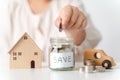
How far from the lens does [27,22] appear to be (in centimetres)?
97

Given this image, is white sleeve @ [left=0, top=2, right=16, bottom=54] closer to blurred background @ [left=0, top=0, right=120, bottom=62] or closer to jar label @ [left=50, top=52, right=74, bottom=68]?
blurred background @ [left=0, top=0, right=120, bottom=62]

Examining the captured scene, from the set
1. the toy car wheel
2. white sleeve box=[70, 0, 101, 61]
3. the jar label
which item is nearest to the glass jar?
the jar label

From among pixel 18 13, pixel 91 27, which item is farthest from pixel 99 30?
pixel 18 13

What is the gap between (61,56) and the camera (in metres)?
0.72

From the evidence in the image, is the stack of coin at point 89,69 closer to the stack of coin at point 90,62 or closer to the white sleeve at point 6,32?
the stack of coin at point 90,62

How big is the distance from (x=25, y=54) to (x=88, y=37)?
0.29 metres

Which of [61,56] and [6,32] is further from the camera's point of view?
[6,32]

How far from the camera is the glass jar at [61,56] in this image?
0.72 meters

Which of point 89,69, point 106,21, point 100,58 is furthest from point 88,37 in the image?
point 89,69

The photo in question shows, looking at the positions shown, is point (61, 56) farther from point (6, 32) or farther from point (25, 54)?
point (6, 32)

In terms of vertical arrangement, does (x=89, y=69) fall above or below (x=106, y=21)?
below

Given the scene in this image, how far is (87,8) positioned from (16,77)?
45 cm

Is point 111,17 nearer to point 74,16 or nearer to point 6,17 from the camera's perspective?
point 74,16

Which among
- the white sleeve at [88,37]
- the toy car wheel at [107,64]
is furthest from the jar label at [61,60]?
the white sleeve at [88,37]
